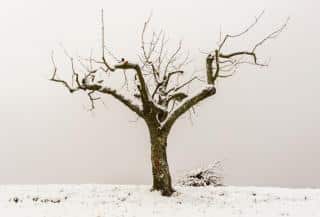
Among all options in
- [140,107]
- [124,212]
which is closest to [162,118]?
[140,107]

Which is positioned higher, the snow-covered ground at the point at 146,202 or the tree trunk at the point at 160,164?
the tree trunk at the point at 160,164

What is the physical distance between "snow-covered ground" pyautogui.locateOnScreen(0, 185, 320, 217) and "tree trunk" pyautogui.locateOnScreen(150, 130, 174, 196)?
0.49 metres

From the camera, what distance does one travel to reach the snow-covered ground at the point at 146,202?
18.4 metres

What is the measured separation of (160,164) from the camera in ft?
75.9

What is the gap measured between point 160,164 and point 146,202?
2714 mm

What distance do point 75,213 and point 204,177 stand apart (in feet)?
58.0

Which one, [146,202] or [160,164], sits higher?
[160,164]

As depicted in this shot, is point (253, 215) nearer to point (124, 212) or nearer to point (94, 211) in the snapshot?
point (124, 212)

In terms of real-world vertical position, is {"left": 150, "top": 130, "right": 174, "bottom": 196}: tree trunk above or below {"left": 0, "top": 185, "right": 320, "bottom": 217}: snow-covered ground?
above

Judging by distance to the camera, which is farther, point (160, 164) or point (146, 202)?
point (160, 164)

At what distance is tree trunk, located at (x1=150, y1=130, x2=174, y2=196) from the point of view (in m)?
23.0

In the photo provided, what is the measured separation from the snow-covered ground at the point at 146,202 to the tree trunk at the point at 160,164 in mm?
486

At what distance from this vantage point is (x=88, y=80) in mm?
23891

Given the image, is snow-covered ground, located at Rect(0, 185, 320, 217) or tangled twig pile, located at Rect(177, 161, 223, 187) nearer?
snow-covered ground, located at Rect(0, 185, 320, 217)
